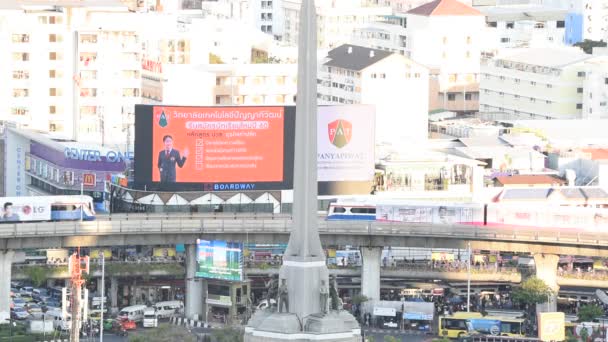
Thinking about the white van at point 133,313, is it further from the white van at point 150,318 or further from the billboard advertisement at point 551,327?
the billboard advertisement at point 551,327

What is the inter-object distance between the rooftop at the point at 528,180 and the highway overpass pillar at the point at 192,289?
57.9 ft

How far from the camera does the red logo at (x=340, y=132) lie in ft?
324

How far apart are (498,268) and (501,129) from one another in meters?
32.3

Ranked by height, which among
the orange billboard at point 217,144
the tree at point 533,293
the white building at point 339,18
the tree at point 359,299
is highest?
the white building at point 339,18

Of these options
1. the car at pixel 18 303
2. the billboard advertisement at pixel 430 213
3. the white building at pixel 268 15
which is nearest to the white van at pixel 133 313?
the car at pixel 18 303

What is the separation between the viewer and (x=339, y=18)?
579 ft

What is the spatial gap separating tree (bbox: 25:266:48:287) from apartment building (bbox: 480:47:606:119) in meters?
55.9

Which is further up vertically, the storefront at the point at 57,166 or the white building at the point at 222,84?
the white building at the point at 222,84

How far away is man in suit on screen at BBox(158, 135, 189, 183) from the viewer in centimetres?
9781

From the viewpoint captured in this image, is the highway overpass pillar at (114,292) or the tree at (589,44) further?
the tree at (589,44)

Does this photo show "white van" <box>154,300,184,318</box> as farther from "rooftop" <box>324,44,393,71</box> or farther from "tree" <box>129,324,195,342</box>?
"rooftop" <box>324,44,393,71</box>

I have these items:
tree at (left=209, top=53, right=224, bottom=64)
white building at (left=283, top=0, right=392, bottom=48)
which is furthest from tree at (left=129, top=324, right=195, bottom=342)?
white building at (left=283, top=0, right=392, bottom=48)

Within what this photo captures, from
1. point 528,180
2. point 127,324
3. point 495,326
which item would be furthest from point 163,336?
point 528,180

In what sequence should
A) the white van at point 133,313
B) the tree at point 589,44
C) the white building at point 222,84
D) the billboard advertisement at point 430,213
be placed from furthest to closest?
the tree at point 589,44 → the white building at point 222,84 → the billboard advertisement at point 430,213 → the white van at point 133,313
